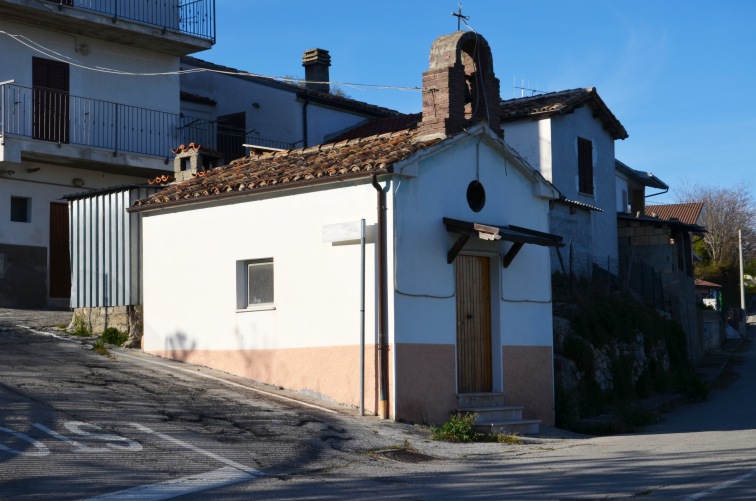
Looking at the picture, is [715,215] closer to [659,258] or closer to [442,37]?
[659,258]

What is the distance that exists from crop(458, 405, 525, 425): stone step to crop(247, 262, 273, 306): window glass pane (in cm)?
360

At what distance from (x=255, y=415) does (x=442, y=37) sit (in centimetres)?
717

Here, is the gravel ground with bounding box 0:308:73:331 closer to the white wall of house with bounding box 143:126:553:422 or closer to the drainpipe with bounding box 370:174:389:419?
the white wall of house with bounding box 143:126:553:422

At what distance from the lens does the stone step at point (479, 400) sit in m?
15.3

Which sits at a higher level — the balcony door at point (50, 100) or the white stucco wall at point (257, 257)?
the balcony door at point (50, 100)

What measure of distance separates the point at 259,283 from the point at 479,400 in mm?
3975

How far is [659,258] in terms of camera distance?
32094 millimetres

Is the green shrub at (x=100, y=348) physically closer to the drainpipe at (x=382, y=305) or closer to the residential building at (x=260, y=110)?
the drainpipe at (x=382, y=305)

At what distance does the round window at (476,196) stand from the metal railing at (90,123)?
11.8 metres

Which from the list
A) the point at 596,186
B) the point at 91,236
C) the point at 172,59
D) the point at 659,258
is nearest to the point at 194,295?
the point at 91,236

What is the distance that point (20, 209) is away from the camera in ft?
78.0

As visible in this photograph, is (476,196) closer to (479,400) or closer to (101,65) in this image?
(479,400)

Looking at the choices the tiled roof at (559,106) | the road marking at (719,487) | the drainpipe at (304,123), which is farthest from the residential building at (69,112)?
the road marking at (719,487)

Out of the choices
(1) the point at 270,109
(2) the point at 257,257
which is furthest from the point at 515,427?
(1) the point at 270,109
